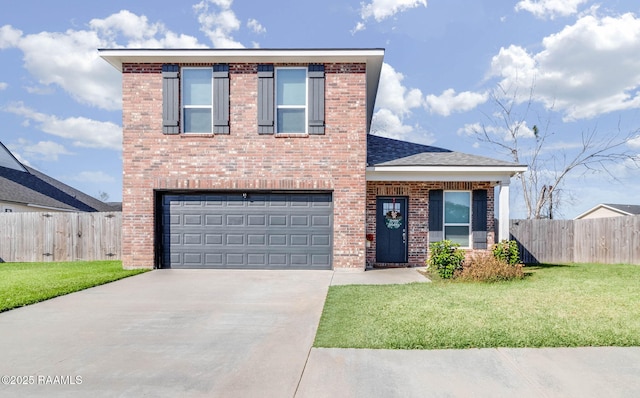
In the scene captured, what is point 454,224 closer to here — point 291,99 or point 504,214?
point 504,214

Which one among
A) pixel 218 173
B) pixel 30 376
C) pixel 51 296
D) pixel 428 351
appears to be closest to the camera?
pixel 30 376

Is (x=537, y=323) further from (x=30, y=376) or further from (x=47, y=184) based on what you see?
(x=47, y=184)

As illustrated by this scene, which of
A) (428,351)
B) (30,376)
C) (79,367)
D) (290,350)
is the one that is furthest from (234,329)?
(428,351)

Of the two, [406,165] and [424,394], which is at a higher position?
[406,165]

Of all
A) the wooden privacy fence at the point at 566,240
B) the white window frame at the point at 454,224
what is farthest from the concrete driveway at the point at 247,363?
the wooden privacy fence at the point at 566,240

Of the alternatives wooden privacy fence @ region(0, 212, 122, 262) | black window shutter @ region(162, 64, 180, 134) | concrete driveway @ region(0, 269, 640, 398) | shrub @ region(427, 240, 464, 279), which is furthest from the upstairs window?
wooden privacy fence @ region(0, 212, 122, 262)

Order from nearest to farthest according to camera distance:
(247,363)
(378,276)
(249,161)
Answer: (247,363) → (378,276) → (249,161)

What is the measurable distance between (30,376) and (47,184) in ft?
83.7

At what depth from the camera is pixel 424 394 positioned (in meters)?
3.24

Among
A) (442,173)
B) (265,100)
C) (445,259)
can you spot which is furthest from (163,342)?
(442,173)

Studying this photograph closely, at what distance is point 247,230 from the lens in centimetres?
1053

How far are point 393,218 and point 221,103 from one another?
6.17 m

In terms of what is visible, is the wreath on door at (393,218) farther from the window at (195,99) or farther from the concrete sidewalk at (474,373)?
the concrete sidewalk at (474,373)

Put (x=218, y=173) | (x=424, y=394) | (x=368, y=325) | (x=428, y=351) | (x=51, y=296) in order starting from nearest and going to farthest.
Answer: (x=424, y=394) < (x=428, y=351) < (x=368, y=325) < (x=51, y=296) < (x=218, y=173)
